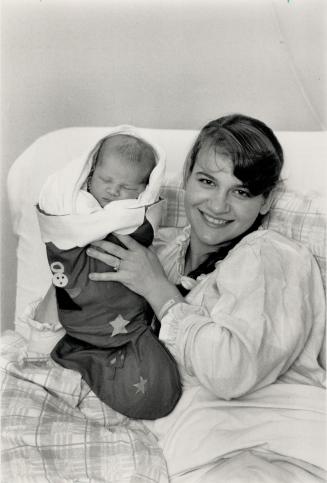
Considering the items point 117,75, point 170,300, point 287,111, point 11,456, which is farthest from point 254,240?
point 117,75

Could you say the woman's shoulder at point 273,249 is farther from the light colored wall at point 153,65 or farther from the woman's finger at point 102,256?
the light colored wall at point 153,65

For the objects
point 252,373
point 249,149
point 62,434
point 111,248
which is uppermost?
point 249,149

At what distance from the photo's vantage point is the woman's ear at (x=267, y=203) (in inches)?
58.4

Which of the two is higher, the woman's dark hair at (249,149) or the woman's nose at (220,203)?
the woman's dark hair at (249,149)

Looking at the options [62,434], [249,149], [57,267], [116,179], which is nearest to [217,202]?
[249,149]

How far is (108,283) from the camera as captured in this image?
141cm

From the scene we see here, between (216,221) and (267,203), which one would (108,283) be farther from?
(267,203)

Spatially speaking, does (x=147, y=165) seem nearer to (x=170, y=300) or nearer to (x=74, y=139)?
(x=170, y=300)

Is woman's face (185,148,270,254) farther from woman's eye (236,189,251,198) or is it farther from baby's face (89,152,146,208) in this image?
baby's face (89,152,146,208)

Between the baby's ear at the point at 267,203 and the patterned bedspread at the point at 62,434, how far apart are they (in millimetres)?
595

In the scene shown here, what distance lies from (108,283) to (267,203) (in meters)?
0.45

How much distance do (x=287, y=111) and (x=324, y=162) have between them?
1.33ft

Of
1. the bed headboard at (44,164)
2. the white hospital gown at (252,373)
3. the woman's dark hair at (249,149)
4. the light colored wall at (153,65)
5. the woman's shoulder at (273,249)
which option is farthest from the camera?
the light colored wall at (153,65)

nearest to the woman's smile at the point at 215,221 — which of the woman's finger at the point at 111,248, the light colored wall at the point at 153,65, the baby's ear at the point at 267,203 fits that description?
the baby's ear at the point at 267,203
